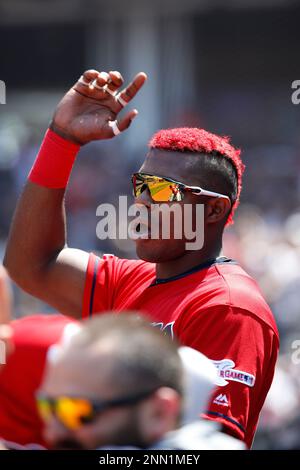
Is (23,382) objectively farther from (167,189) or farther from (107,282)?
(167,189)

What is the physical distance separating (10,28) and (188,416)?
16.1 meters

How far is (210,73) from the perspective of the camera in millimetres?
17562

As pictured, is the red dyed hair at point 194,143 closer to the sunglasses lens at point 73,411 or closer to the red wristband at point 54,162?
the red wristband at point 54,162

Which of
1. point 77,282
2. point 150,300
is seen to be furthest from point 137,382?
point 77,282

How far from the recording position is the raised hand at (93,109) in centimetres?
373

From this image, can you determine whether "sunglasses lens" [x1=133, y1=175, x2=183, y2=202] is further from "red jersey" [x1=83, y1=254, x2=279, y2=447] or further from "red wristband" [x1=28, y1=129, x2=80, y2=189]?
"red wristband" [x1=28, y1=129, x2=80, y2=189]

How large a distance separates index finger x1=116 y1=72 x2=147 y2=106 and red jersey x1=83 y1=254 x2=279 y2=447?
0.78m

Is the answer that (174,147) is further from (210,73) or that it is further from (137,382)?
(210,73)

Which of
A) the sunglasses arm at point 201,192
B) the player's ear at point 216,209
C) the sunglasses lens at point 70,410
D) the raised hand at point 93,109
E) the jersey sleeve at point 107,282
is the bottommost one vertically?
the jersey sleeve at point 107,282

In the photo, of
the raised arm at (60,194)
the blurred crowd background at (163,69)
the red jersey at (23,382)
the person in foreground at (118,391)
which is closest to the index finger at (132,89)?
the raised arm at (60,194)

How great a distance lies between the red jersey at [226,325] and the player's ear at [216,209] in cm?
16

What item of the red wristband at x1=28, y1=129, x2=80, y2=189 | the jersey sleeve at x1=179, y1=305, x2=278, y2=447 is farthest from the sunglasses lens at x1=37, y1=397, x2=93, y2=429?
the red wristband at x1=28, y1=129, x2=80, y2=189

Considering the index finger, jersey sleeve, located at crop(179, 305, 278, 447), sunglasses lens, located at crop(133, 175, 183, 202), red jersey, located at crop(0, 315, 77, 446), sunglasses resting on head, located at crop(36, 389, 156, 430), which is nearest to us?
sunglasses resting on head, located at crop(36, 389, 156, 430)

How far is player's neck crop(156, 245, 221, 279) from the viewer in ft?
11.6
